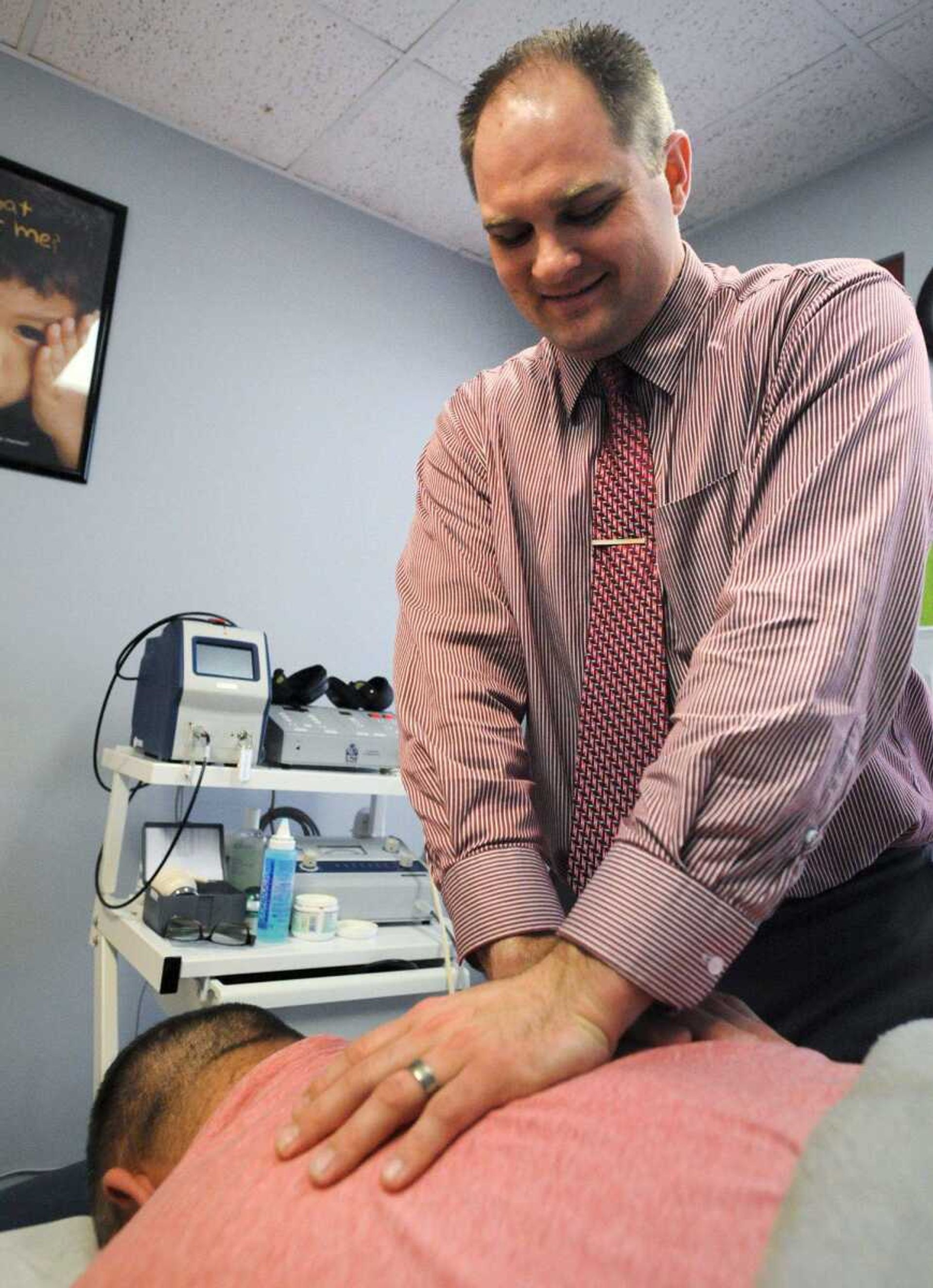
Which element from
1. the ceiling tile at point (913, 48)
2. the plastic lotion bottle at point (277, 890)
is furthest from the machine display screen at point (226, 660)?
the ceiling tile at point (913, 48)

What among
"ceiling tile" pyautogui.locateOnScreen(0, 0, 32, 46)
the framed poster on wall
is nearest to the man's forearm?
the framed poster on wall

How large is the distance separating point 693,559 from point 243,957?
107 centimetres

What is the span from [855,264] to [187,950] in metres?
1.41

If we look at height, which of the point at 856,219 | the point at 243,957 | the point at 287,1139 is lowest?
the point at 243,957

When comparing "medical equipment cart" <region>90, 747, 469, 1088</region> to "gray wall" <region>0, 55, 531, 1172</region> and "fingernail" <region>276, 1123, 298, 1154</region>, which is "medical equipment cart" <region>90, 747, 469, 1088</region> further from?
"fingernail" <region>276, 1123, 298, 1154</region>

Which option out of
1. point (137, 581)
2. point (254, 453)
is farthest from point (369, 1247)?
point (254, 453)

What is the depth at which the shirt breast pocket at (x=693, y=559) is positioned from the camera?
37.7 inches

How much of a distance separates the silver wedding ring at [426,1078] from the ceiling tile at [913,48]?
2.27 metres

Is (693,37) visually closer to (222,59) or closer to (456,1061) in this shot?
(222,59)

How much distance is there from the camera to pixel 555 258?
97 centimetres

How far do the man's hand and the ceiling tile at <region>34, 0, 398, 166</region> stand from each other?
2114 millimetres

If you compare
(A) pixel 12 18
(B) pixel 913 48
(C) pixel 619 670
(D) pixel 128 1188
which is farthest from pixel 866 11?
(D) pixel 128 1188

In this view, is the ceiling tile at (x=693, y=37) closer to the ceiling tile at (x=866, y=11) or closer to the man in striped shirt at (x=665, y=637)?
the ceiling tile at (x=866, y=11)

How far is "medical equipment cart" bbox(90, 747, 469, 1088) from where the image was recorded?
1549 mm
